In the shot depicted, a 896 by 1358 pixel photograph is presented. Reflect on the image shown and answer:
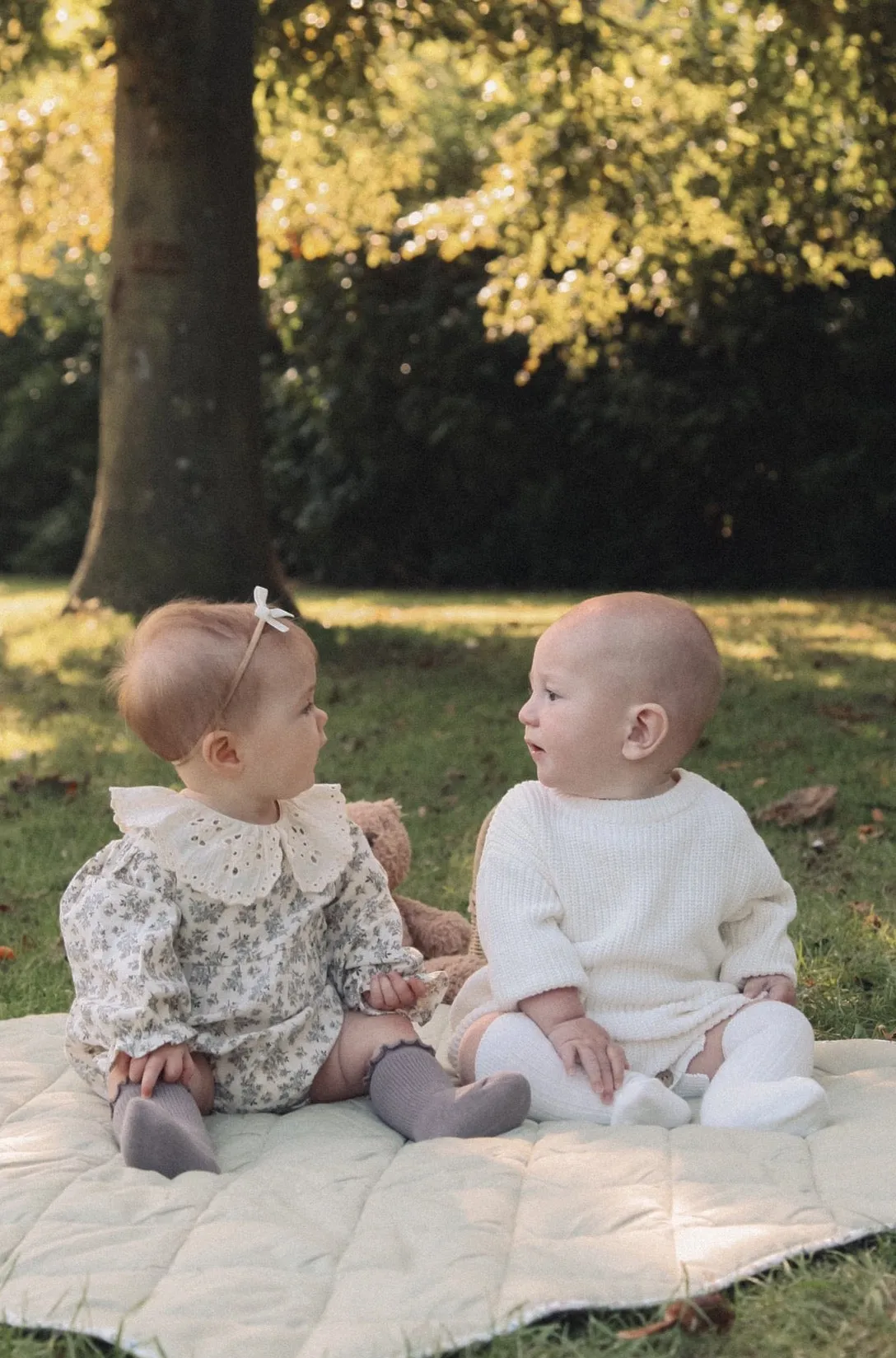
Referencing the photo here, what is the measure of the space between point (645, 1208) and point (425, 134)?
14.0 m

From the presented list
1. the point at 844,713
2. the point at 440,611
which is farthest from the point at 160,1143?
the point at 440,611

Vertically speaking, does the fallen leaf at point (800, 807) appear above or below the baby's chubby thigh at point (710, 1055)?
below

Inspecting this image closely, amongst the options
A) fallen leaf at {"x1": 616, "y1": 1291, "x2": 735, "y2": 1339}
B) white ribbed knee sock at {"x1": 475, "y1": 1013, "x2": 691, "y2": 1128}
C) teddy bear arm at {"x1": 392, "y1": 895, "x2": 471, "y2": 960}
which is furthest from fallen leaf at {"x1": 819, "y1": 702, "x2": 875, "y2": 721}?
fallen leaf at {"x1": 616, "y1": 1291, "x2": 735, "y2": 1339}

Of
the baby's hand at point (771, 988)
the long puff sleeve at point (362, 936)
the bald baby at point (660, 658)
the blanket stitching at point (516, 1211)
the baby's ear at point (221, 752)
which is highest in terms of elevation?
the bald baby at point (660, 658)

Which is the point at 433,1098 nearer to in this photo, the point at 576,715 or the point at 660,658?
the point at 576,715

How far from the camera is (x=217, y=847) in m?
3.00

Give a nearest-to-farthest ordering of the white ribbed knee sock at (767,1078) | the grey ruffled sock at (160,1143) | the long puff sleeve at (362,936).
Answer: the grey ruffled sock at (160,1143) → the white ribbed knee sock at (767,1078) → the long puff sleeve at (362,936)

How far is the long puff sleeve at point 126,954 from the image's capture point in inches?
112

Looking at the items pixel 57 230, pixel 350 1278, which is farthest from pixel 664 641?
pixel 57 230

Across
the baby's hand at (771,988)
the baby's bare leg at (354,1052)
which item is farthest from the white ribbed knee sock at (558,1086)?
the baby's hand at (771,988)

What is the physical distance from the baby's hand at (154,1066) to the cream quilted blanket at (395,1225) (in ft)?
0.41

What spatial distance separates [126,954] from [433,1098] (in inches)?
24.0

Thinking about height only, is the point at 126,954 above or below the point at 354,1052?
above

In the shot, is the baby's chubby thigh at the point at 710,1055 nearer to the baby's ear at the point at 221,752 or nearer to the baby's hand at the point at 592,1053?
the baby's hand at the point at 592,1053
